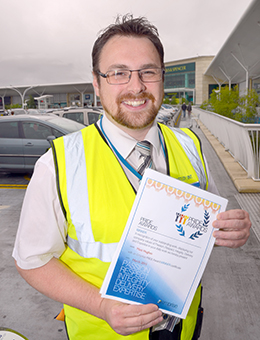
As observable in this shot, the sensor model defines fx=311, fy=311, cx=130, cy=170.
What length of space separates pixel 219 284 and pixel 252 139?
4041 millimetres

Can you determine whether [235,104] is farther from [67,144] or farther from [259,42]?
[67,144]

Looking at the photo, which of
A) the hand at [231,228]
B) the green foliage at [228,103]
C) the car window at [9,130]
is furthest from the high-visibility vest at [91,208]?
the green foliage at [228,103]

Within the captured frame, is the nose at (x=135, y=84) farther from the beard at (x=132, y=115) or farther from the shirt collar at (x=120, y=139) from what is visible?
the shirt collar at (x=120, y=139)

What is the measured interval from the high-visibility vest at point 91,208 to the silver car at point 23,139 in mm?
6685

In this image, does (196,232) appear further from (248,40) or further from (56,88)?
(56,88)

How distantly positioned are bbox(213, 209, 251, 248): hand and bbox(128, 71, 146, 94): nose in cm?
Answer: 69

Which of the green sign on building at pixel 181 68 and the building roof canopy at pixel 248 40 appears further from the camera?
the green sign on building at pixel 181 68

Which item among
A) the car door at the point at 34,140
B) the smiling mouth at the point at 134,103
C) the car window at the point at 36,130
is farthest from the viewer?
the car window at the point at 36,130

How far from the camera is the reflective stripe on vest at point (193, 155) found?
172 cm

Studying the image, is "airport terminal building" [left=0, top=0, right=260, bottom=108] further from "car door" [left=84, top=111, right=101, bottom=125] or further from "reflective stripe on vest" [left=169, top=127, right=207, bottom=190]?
"reflective stripe on vest" [left=169, top=127, right=207, bottom=190]

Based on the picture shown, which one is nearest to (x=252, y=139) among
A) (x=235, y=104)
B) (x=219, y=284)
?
(x=219, y=284)

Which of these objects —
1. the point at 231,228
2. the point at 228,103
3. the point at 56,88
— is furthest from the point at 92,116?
the point at 56,88

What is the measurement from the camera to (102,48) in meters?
1.53

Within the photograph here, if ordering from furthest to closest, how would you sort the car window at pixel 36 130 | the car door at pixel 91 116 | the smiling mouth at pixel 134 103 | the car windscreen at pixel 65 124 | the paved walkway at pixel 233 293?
1. the car door at pixel 91 116
2. the car windscreen at pixel 65 124
3. the car window at pixel 36 130
4. the paved walkway at pixel 233 293
5. the smiling mouth at pixel 134 103
